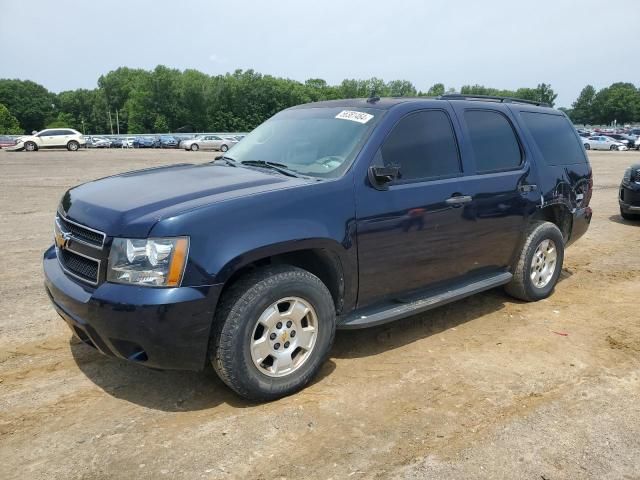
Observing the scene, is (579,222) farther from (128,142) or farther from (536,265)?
(128,142)

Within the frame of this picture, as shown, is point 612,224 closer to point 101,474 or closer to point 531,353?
point 531,353

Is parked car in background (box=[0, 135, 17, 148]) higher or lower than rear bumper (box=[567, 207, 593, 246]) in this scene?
lower

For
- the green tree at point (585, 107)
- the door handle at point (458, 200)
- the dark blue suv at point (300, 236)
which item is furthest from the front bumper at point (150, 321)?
the green tree at point (585, 107)

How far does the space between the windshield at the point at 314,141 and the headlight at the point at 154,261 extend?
1.25 m

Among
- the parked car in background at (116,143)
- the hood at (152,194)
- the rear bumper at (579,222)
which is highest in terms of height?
the hood at (152,194)

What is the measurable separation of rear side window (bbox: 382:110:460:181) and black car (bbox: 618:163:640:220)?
7015 millimetres

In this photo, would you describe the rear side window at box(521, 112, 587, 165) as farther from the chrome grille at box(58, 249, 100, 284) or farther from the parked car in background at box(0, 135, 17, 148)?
the parked car in background at box(0, 135, 17, 148)

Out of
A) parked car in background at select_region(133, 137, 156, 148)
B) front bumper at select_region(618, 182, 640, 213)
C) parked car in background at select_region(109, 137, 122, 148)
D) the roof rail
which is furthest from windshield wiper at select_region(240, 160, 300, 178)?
parked car in background at select_region(109, 137, 122, 148)

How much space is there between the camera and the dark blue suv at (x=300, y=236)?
10.2ft

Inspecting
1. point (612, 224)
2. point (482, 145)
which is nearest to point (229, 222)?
point (482, 145)

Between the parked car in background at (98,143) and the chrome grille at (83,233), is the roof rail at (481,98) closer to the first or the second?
the chrome grille at (83,233)

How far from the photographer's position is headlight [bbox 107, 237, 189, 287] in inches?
120

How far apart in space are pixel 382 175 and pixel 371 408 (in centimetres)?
157

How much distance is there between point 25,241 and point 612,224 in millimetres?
10093
